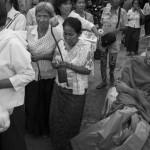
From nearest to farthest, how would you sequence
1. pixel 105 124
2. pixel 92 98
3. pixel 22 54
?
pixel 22 54, pixel 105 124, pixel 92 98

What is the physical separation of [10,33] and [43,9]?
2.94 ft

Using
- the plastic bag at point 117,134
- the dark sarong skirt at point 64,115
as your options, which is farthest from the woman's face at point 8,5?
the plastic bag at point 117,134

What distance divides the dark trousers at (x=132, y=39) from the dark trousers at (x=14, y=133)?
590cm

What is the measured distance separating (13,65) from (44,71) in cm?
114

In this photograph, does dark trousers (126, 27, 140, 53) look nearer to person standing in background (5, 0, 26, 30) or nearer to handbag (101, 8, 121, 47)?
handbag (101, 8, 121, 47)

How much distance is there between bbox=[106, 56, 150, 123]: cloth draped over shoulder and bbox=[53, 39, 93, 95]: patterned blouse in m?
0.40

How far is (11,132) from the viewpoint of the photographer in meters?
2.25

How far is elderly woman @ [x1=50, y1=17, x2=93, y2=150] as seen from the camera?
2771 mm

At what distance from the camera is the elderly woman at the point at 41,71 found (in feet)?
9.63

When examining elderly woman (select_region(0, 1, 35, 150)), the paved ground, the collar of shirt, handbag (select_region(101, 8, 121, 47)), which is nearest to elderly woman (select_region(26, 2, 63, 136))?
the paved ground

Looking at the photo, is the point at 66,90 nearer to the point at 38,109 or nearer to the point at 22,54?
the point at 38,109

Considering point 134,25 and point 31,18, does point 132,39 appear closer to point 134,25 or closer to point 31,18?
point 134,25

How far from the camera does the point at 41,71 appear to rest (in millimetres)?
3160

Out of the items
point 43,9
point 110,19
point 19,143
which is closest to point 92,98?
point 110,19
